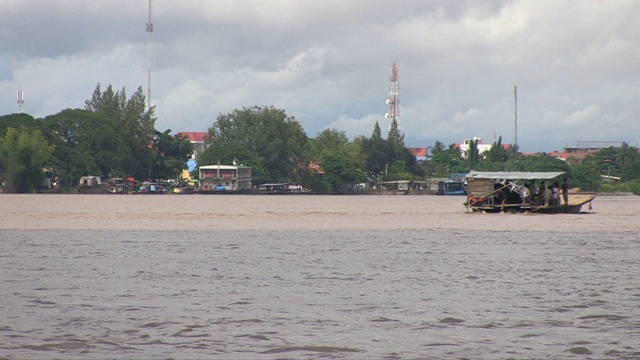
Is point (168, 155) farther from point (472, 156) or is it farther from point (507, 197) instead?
point (507, 197)

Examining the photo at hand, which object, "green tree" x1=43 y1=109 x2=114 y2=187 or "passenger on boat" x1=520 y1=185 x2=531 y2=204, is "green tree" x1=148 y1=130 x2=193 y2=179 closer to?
"green tree" x1=43 y1=109 x2=114 y2=187

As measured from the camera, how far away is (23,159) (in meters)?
118

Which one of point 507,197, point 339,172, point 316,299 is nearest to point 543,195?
point 507,197

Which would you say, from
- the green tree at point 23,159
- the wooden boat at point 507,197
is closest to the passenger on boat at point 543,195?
the wooden boat at point 507,197

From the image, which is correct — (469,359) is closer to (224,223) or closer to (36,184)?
(224,223)

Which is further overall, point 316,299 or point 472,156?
point 472,156

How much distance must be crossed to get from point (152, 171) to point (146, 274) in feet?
415

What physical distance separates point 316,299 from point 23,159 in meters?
108

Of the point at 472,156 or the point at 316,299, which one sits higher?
the point at 472,156

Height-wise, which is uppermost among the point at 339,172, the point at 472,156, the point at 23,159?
the point at 472,156

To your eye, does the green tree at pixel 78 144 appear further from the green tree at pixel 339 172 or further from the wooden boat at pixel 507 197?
the wooden boat at pixel 507 197

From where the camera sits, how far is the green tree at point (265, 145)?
150m

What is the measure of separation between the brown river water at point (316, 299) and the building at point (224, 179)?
11150 cm

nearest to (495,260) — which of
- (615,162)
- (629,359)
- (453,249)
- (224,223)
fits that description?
(453,249)
